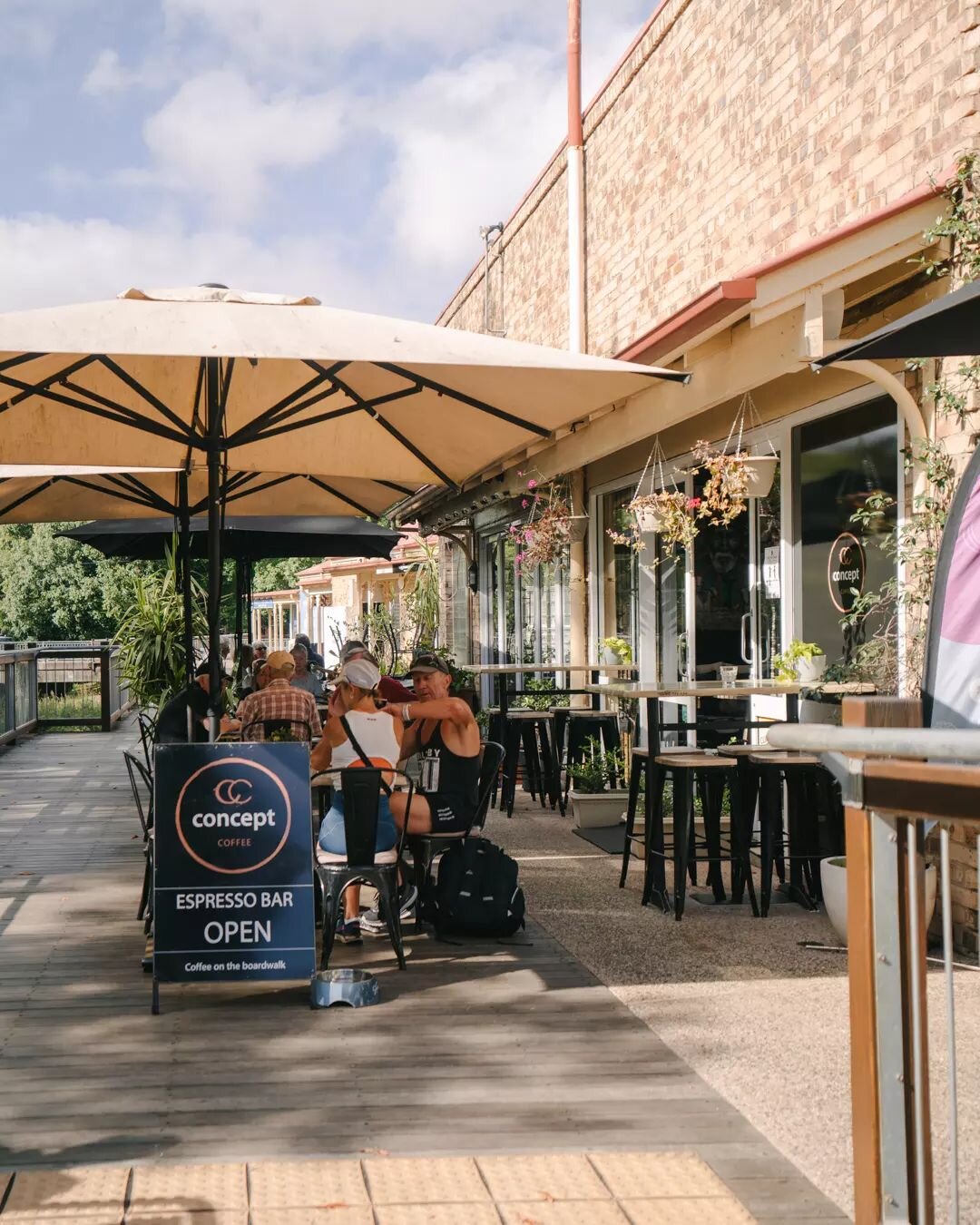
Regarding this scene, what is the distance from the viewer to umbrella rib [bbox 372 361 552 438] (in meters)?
5.72

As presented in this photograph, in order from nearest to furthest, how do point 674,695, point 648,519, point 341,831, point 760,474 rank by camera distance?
point 341,831 < point 674,695 < point 760,474 < point 648,519

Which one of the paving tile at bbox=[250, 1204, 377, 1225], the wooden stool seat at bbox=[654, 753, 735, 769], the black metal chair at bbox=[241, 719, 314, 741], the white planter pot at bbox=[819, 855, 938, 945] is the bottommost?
the paving tile at bbox=[250, 1204, 377, 1225]

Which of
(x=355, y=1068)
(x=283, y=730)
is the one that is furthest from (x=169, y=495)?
(x=355, y=1068)

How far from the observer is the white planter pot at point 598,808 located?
29.5ft

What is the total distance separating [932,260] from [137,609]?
8.33 meters

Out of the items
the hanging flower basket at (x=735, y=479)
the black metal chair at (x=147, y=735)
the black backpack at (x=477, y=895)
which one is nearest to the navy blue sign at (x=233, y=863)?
the black backpack at (x=477, y=895)

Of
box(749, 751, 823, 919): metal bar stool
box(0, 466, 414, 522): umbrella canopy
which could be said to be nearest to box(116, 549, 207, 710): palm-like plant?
box(0, 466, 414, 522): umbrella canopy

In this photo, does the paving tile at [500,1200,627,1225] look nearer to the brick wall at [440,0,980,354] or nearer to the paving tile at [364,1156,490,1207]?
the paving tile at [364,1156,490,1207]

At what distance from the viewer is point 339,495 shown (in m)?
9.45

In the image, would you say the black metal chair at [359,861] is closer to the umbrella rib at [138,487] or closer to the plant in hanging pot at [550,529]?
the umbrella rib at [138,487]

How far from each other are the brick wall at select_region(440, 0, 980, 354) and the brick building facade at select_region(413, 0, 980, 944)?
0.02 m

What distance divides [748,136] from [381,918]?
5134 mm

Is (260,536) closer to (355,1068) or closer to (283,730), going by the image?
(283,730)

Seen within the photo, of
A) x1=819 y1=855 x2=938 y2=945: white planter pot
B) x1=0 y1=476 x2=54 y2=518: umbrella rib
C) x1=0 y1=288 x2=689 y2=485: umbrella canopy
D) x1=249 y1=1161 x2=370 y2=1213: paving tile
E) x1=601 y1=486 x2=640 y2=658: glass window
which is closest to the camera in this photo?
x1=249 y1=1161 x2=370 y2=1213: paving tile
